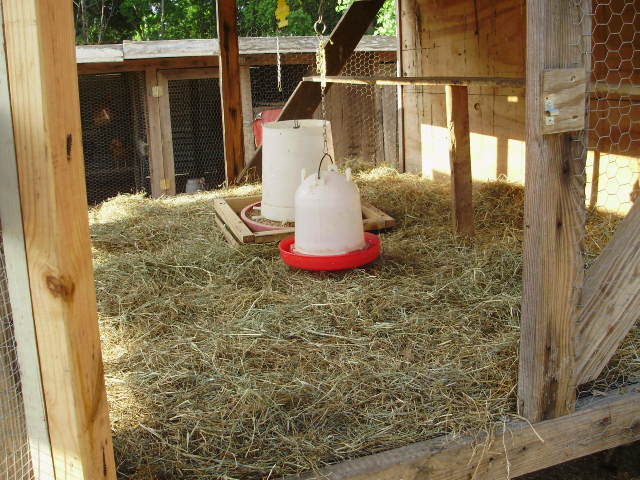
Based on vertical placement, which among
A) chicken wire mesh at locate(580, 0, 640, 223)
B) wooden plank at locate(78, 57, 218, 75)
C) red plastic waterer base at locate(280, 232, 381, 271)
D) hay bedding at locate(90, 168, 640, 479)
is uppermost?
wooden plank at locate(78, 57, 218, 75)

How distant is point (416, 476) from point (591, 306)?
0.72 m

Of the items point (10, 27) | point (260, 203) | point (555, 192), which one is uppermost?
point (10, 27)

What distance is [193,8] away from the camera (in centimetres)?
1744

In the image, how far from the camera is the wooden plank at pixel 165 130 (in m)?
8.57

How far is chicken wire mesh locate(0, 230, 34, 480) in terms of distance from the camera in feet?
4.74

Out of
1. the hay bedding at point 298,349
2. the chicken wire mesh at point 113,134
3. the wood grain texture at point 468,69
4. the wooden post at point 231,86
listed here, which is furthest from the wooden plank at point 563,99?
the chicken wire mesh at point 113,134

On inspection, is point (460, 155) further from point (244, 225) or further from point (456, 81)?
point (244, 225)

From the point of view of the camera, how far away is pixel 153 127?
28.1ft

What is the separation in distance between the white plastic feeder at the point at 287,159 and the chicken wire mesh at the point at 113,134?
199 inches

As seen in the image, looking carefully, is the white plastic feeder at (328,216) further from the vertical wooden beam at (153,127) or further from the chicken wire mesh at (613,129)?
the vertical wooden beam at (153,127)

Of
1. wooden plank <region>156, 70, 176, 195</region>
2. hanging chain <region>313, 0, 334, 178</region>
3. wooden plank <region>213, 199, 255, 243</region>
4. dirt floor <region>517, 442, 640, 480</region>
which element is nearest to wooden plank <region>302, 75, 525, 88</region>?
hanging chain <region>313, 0, 334, 178</region>

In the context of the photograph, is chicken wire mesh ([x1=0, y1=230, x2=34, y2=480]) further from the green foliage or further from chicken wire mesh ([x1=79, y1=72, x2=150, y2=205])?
the green foliage

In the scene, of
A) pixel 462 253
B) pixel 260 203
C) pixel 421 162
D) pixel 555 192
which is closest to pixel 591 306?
pixel 555 192

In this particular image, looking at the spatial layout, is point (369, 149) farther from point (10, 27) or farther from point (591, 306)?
point (10, 27)
